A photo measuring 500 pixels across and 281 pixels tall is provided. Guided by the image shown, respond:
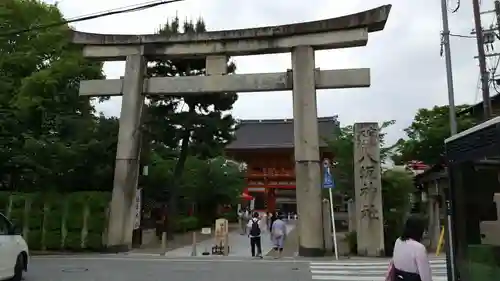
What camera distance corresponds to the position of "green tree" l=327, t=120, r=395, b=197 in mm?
19766

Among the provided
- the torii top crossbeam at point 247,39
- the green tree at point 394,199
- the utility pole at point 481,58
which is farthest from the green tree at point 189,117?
the utility pole at point 481,58

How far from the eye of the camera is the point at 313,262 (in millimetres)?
15766

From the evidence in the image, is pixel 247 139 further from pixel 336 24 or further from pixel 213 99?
pixel 336 24

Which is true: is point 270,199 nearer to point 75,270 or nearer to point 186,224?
point 186,224

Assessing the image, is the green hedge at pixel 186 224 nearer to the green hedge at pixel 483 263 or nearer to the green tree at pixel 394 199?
the green tree at pixel 394 199

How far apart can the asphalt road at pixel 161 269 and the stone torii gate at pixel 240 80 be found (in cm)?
266

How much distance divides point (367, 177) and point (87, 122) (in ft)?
38.8

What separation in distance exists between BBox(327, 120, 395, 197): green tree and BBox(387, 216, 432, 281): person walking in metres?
14.2

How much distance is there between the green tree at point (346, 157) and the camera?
778 inches

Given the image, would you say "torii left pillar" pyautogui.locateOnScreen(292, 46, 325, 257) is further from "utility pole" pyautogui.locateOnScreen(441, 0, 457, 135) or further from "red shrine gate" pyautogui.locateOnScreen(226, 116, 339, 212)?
"red shrine gate" pyautogui.locateOnScreen(226, 116, 339, 212)

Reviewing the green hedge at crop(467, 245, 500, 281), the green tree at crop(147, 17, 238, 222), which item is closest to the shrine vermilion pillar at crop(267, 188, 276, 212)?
the green tree at crop(147, 17, 238, 222)

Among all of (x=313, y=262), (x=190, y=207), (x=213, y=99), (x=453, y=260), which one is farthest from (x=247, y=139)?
(x=453, y=260)

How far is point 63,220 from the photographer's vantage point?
19.7 metres

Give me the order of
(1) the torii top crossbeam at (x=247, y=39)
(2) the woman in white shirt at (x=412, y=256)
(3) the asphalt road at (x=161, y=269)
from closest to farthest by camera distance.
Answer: (2) the woman in white shirt at (x=412, y=256) < (3) the asphalt road at (x=161, y=269) < (1) the torii top crossbeam at (x=247, y=39)
